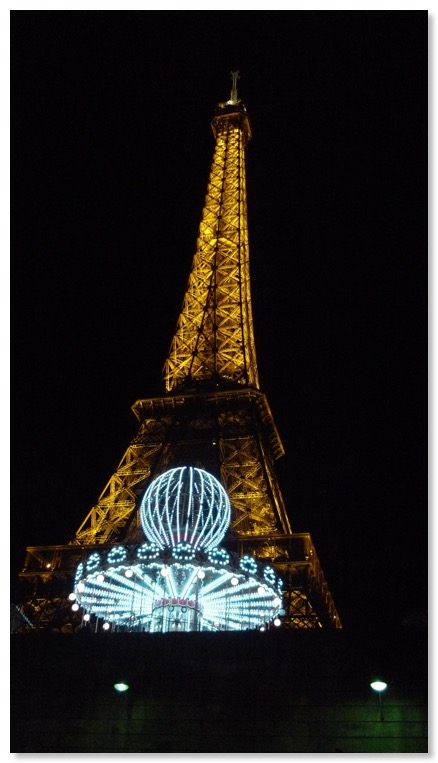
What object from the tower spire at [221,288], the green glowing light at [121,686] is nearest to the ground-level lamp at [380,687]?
the green glowing light at [121,686]

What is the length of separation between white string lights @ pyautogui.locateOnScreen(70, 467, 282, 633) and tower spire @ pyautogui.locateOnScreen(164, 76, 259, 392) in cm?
1694

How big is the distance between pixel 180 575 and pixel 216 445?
1493 cm

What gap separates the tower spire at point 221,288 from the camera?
4872cm

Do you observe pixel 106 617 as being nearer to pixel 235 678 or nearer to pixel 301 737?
pixel 235 678

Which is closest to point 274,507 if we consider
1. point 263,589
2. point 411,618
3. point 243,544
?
point 243,544

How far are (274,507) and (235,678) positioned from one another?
16.2 meters

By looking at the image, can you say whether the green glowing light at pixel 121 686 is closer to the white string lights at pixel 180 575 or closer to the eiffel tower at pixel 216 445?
the white string lights at pixel 180 575

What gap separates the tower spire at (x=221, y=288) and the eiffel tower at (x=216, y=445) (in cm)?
9

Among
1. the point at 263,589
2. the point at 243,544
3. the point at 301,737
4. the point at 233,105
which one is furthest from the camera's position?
the point at 233,105

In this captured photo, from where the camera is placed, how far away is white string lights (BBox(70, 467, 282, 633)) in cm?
2847

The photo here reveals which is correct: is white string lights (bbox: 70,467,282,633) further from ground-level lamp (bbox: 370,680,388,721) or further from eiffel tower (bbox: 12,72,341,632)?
ground-level lamp (bbox: 370,680,388,721)

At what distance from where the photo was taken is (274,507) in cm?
3888

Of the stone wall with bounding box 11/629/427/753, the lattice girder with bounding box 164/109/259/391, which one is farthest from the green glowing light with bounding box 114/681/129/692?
the lattice girder with bounding box 164/109/259/391

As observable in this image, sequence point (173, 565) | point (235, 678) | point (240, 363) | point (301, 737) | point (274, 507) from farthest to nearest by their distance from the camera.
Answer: point (240, 363) < point (274, 507) < point (173, 565) < point (235, 678) < point (301, 737)
